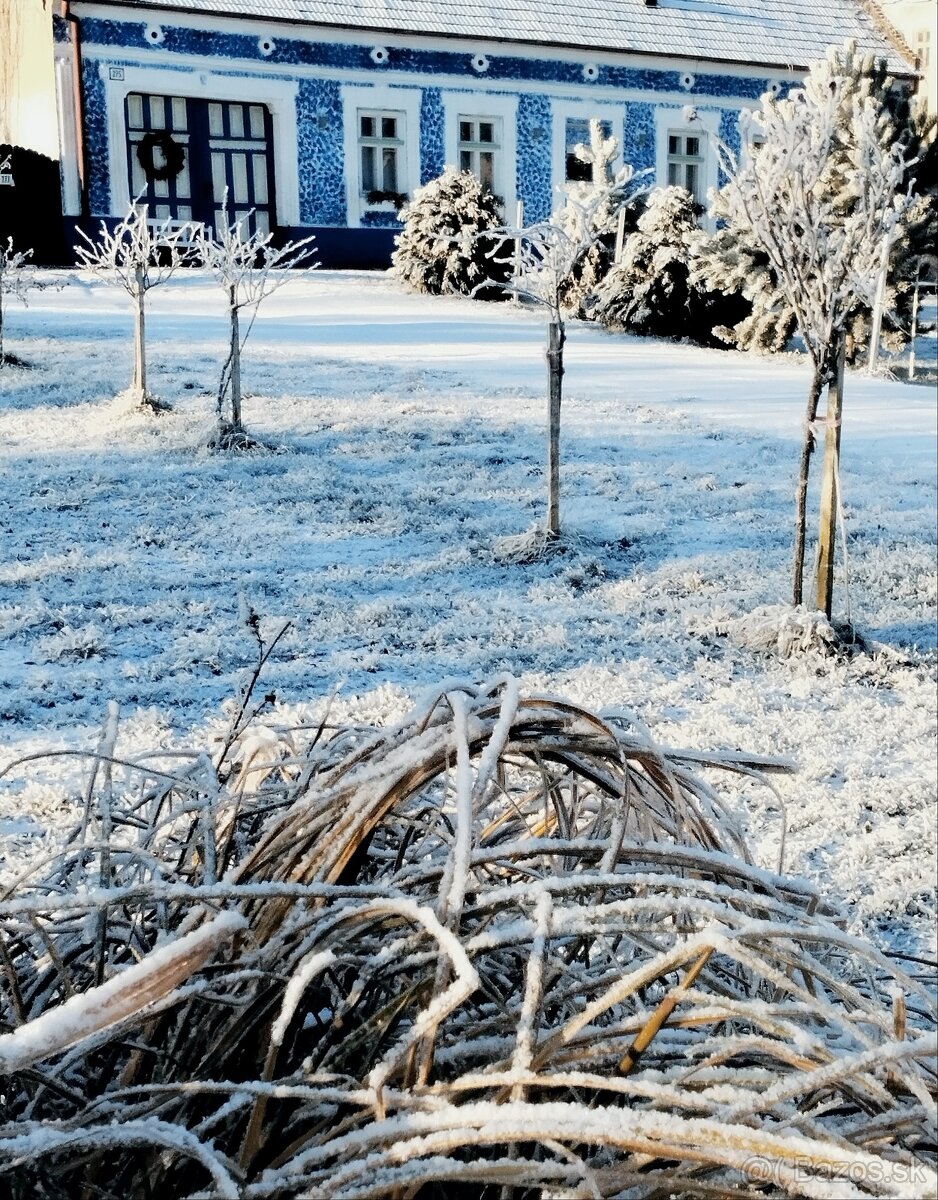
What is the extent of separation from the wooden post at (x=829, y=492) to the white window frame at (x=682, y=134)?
0.84 meters

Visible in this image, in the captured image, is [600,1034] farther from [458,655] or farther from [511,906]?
[458,655]

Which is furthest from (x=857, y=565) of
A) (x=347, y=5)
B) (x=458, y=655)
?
(x=347, y=5)

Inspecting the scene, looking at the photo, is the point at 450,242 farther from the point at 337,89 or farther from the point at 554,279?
the point at 554,279

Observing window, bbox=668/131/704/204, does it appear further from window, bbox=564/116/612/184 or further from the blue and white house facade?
window, bbox=564/116/612/184

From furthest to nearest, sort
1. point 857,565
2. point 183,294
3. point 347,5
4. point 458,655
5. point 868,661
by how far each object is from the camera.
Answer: point 183,294, point 347,5, point 857,565, point 868,661, point 458,655

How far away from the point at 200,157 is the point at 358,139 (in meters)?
2.33

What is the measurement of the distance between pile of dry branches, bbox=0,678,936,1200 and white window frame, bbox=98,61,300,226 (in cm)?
806

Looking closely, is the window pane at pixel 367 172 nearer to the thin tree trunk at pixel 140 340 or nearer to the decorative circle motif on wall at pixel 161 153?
the decorative circle motif on wall at pixel 161 153

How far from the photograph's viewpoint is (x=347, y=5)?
5062mm

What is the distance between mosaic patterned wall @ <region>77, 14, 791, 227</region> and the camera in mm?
6730

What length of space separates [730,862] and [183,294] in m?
5.82

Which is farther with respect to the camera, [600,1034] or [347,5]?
[347,5]

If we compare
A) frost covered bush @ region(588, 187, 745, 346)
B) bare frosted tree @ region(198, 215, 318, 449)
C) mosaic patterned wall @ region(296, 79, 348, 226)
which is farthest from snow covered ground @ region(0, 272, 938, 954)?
mosaic patterned wall @ region(296, 79, 348, 226)

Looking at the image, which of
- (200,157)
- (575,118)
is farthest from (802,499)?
(200,157)
